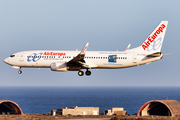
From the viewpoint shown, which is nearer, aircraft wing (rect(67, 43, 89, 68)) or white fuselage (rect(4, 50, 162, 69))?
aircraft wing (rect(67, 43, 89, 68))

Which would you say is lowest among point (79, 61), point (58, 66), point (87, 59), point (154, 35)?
point (58, 66)

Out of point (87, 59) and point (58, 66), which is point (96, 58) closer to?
point (87, 59)

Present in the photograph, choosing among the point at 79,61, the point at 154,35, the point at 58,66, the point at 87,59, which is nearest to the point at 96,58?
the point at 87,59

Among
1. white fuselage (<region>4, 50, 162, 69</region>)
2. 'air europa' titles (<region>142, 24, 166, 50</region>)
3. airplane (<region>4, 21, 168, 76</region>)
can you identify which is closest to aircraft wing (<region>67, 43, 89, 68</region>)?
airplane (<region>4, 21, 168, 76</region>)

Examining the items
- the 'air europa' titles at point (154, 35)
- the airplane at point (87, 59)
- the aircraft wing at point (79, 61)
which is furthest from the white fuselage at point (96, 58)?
the 'air europa' titles at point (154, 35)

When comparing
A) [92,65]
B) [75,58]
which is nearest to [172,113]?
[92,65]

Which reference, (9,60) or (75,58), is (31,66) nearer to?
(9,60)

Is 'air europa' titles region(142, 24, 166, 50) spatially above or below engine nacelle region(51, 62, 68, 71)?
above

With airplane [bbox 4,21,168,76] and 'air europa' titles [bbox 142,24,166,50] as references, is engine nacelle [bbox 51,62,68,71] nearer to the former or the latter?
airplane [bbox 4,21,168,76]

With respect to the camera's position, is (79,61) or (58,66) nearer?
(79,61)

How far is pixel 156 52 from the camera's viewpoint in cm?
6862

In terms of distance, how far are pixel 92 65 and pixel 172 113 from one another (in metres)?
34.0

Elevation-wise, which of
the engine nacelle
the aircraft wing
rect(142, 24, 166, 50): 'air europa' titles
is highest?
rect(142, 24, 166, 50): 'air europa' titles

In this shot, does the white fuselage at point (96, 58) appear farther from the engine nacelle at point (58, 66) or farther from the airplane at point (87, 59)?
the engine nacelle at point (58, 66)
